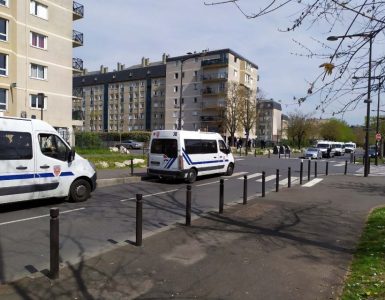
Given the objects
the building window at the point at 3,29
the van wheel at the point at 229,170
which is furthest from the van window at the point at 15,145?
the building window at the point at 3,29

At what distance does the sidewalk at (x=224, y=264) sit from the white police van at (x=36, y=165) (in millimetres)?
3916

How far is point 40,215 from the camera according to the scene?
30.5ft

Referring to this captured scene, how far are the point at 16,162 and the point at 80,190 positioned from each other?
6.98 feet

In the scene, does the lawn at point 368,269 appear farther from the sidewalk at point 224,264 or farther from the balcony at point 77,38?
the balcony at point 77,38

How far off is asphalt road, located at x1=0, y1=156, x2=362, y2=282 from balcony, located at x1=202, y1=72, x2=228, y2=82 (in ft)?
208

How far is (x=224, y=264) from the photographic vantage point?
18.7 ft

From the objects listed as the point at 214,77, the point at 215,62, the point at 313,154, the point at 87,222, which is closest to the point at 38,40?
the point at 313,154

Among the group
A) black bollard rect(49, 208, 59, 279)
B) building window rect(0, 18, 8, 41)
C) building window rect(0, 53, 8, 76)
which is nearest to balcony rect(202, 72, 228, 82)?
building window rect(0, 18, 8, 41)

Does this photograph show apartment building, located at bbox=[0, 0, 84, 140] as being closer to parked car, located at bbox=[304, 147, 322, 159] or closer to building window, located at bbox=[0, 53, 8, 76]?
building window, located at bbox=[0, 53, 8, 76]

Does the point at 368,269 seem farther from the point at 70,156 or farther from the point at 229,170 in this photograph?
the point at 229,170

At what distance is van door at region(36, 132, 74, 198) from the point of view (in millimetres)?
10055

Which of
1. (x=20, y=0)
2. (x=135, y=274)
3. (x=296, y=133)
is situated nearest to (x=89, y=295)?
(x=135, y=274)

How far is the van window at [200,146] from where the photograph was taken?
55.6 feet

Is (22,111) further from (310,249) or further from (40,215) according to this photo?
(310,249)
